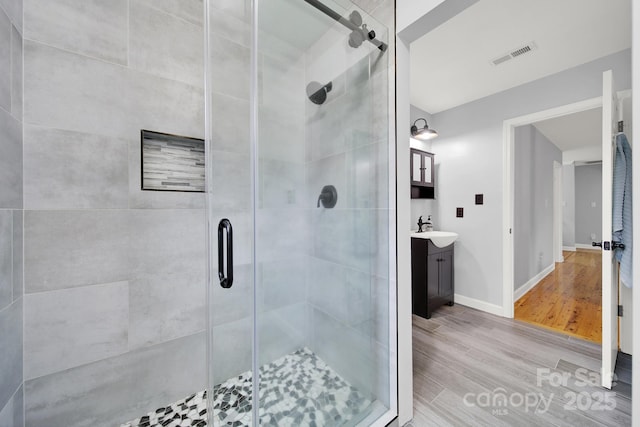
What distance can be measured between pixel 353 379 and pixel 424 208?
253 cm

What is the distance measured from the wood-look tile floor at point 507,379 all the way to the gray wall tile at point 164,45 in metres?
2.45

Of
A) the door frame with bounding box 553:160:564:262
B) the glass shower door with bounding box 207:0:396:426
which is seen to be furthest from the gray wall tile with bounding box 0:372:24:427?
the door frame with bounding box 553:160:564:262

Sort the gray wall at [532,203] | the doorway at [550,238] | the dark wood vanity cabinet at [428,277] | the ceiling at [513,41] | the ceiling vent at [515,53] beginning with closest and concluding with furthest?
1. the ceiling at [513,41]
2. the ceiling vent at [515,53]
3. the dark wood vanity cabinet at [428,277]
4. the doorway at [550,238]
5. the gray wall at [532,203]

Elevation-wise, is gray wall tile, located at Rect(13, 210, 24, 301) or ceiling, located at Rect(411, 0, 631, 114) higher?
ceiling, located at Rect(411, 0, 631, 114)

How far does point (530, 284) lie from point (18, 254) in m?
5.12

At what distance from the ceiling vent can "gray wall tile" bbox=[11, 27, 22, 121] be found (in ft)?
10.7

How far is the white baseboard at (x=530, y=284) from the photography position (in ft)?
10.3

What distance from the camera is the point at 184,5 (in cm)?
145

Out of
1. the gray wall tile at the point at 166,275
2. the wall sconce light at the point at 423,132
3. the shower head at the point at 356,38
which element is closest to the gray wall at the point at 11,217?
the gray wall tile at the point at 166,275

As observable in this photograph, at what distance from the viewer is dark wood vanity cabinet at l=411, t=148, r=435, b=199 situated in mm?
2899

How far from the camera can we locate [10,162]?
40.3 inches

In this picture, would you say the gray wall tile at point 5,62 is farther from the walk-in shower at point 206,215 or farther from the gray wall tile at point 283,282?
the gray wall tile at point 283,282

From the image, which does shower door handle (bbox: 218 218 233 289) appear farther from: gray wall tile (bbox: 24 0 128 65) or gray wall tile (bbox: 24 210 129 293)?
gray wall tile (bbox: 24 0 128 65)

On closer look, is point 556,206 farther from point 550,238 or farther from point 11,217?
point 11,217
